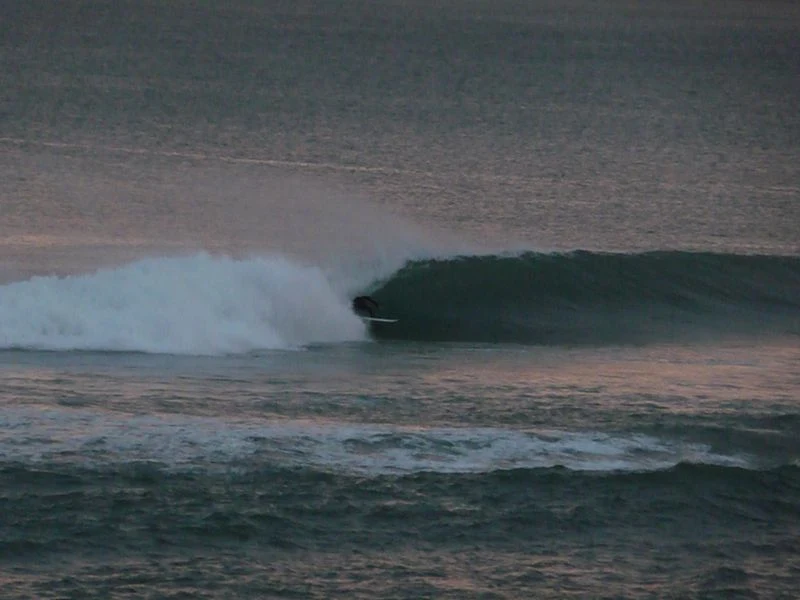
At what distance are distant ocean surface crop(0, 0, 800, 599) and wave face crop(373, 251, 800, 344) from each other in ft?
0.29

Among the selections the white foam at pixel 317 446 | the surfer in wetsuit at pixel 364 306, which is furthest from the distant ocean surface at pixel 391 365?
the surfer in wetsuit at pixel 364 306

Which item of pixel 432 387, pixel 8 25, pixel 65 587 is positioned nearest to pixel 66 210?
pixel 432 387

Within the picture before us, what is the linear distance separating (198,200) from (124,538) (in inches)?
976

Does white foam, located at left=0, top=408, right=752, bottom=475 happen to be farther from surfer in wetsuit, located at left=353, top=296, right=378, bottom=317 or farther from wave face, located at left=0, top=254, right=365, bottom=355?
surfer in wetsuit, located at left=353, top=296, right=378, bottom=317

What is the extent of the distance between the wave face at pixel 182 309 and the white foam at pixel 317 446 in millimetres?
4791

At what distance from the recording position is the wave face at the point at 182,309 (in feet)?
75.7

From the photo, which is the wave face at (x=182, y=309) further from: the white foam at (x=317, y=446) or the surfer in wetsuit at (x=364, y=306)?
the white foam at (x=317, y=446)

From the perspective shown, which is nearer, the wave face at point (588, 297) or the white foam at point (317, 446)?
the white foam at point (317, 446)

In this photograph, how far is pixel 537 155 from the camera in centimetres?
5303

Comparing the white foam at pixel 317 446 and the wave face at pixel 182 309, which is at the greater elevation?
the wave face at pixel 182 309

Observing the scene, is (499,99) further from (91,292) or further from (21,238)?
(91,292)

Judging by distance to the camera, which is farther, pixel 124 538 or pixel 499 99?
pixel 499 99

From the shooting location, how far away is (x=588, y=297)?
28859 mm

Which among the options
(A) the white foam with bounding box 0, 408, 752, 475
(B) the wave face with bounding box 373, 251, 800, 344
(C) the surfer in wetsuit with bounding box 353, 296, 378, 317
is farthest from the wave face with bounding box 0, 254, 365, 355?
(A) the white foam with bounding box 0, 408, 752, 475
